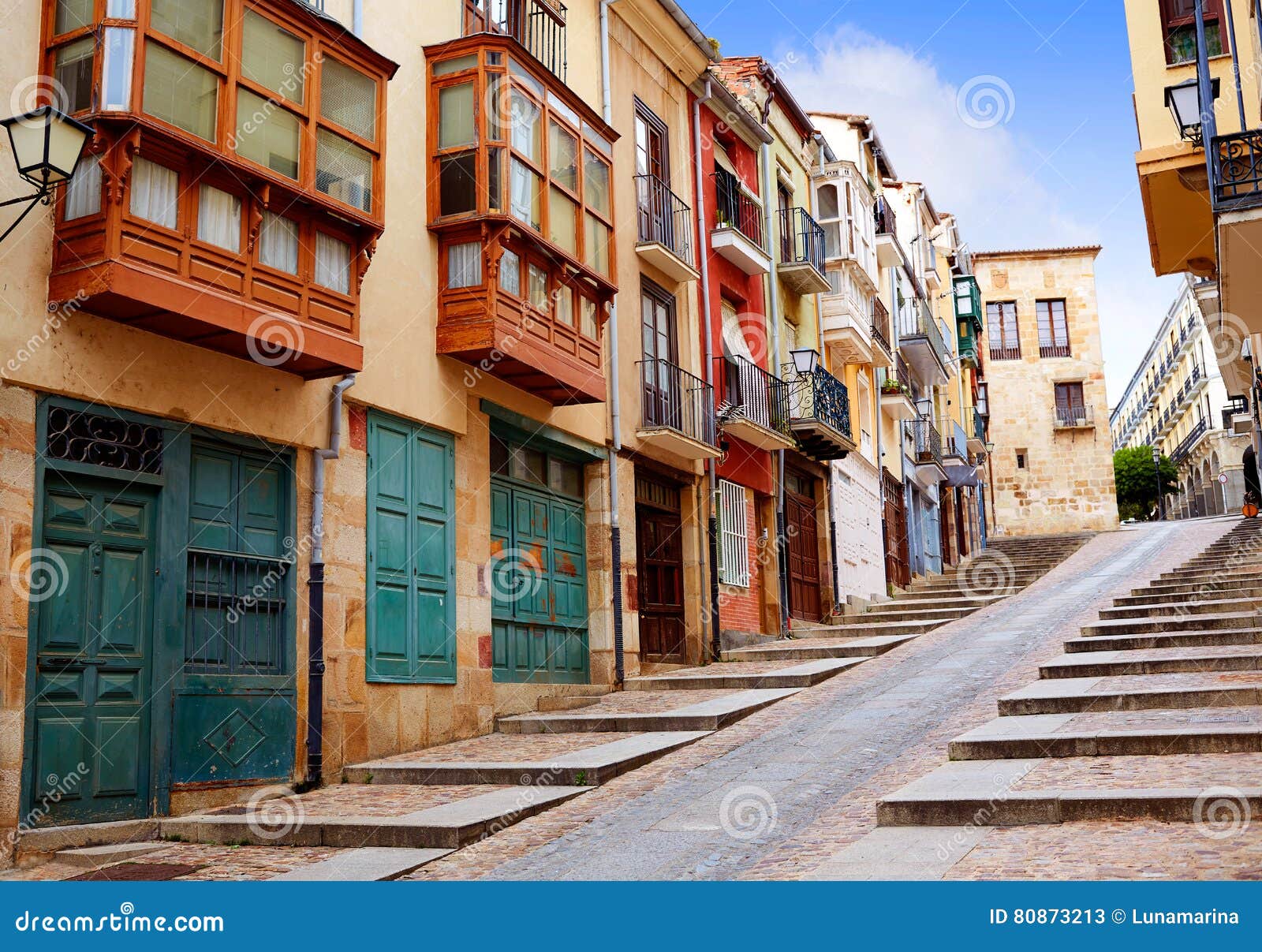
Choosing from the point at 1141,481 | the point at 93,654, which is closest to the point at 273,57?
the point at 93,654

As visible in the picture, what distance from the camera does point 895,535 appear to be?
90.1 feet

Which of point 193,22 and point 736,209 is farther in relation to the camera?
point 736,209

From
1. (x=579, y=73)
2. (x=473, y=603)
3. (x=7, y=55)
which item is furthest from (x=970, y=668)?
(x=7, y=55)

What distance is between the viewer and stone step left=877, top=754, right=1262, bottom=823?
20.5 feet

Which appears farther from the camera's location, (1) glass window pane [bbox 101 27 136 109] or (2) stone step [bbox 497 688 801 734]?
(2) stone step [bbox 497 688 801 734]

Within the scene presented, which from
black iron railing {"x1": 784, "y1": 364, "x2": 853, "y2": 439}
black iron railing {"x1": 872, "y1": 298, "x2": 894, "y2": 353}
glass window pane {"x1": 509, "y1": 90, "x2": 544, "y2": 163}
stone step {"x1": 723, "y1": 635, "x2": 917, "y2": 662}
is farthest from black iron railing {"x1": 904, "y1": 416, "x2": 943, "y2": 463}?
glass window pane {"x1": 509, "y1": 90, "x2": 544, "y2": 163}

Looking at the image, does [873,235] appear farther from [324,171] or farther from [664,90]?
[324,171]

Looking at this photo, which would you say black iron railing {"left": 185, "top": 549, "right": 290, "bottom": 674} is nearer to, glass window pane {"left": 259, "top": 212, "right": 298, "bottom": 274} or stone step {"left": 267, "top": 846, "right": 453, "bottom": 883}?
glass window pane {"left": 259, "top": 212, "right": 298, "bottom": 274}

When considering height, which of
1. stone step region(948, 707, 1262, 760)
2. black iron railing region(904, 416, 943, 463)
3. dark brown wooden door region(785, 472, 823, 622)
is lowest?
stone step region(948, 707, 1262, 760)

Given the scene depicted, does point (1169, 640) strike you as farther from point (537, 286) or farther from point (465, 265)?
point (465, 265)

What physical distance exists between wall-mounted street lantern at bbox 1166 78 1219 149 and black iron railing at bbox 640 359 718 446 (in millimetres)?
6304

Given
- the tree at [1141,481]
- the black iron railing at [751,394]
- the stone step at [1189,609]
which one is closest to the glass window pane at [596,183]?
the black iron railing at [751,394]

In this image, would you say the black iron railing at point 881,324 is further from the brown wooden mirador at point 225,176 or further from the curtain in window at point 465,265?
the brown wooden mirador at point 225,176

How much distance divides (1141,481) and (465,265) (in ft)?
190
